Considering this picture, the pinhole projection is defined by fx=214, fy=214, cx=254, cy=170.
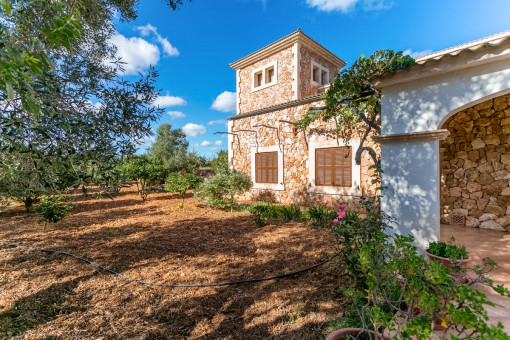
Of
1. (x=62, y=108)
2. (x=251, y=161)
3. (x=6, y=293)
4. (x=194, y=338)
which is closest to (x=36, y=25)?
(x=62, y=108)

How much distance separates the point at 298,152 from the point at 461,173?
4.54 m

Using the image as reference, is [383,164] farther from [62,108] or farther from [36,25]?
[36,25]

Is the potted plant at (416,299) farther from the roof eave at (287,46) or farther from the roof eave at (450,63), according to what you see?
the roof eave at (287,46)

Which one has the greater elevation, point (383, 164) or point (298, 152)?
point (298, 152)

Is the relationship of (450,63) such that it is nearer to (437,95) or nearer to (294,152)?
(437,95)

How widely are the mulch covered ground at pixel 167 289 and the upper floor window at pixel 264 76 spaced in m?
7.83

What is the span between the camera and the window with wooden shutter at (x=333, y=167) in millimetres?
6906

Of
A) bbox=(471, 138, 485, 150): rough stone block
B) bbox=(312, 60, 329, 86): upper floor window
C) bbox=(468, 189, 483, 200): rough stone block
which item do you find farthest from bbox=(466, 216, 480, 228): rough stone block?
bbox=(312, 60, 329, 86): upper floor window

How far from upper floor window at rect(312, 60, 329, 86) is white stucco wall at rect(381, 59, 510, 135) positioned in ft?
26.2

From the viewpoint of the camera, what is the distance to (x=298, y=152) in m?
8.15

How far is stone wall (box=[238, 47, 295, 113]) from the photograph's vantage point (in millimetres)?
9938

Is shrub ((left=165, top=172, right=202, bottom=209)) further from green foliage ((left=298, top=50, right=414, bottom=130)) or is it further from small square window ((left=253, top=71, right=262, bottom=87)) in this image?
green foliage ((left=298, top=50, right=414, bottom=130))

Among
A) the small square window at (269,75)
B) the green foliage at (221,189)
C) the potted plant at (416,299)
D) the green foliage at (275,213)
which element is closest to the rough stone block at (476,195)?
the green foliage at (275,213)

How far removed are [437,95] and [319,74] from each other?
8.86 m
